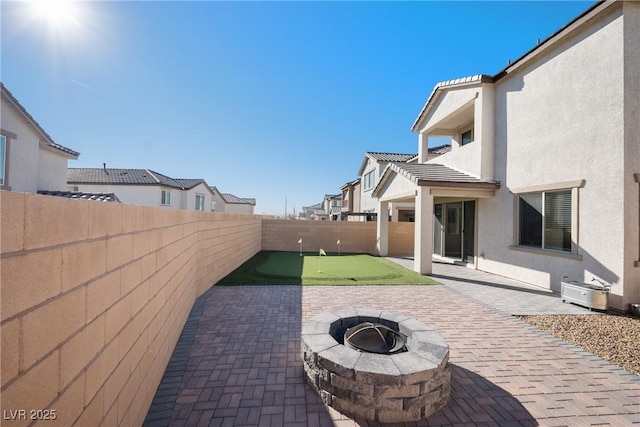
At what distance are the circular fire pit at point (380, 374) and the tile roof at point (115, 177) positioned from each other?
91.9 feet

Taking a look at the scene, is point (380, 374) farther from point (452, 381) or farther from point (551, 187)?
point (551, 187)

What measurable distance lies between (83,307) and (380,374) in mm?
2653

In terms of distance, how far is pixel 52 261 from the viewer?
53.8 inches

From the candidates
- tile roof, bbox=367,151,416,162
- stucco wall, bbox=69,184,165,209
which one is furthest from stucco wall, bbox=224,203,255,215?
tile roof, bbox=367,151,416,162

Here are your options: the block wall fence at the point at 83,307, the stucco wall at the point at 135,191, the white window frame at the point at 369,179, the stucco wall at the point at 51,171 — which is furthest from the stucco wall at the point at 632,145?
the stucco wall at the point at 135,191

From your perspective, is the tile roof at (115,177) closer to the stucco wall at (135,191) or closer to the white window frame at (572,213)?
the stucco wall at (135,191)

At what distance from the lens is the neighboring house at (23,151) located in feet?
37.3

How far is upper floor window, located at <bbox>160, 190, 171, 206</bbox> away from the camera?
89.8ft

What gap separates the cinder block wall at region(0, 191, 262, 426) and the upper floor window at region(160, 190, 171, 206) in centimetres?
2734

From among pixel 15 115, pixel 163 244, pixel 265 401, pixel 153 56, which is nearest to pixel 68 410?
pixel 265 401

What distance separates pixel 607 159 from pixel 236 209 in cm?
4743

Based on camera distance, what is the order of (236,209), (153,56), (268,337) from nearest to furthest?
(268,337), (153,56), (236,209)

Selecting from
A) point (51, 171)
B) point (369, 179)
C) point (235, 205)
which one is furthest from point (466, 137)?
point (235, 205)

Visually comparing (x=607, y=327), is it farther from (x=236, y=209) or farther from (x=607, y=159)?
(x=236, y=209)
